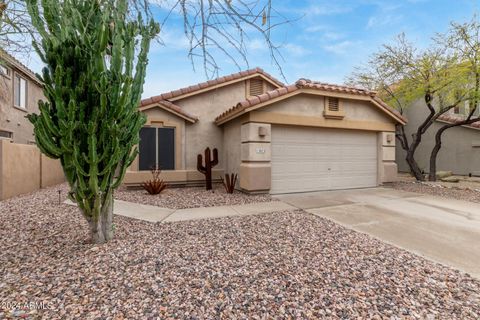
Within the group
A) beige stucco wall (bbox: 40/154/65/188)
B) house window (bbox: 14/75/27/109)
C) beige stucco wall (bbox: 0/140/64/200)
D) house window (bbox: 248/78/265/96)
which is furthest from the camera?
house window (bbox: 14/75/27/109)

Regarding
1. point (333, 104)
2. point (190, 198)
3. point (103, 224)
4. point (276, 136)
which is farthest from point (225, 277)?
point (333, 104)

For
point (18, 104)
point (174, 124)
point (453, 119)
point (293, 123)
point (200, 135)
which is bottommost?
point (200, 135)

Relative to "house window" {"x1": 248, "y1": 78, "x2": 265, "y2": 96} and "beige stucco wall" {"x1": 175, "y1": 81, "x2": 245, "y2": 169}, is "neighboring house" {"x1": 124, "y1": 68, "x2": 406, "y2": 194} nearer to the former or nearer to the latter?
"beige stucco wall" {"x1": 175, "y1": 81, "x2": 245, "y2": 169}

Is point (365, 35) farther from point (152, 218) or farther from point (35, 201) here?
point (35, 201)

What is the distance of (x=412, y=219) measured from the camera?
5770 mm

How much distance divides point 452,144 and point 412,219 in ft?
44.1

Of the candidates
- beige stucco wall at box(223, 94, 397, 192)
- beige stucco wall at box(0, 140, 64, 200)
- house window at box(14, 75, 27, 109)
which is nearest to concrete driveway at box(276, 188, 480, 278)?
beige stucco wall at box(223, 94, 397, 192)

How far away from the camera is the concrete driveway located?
155 inches

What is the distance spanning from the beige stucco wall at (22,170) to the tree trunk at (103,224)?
22.2 feet

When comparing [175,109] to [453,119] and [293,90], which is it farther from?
[453,119]

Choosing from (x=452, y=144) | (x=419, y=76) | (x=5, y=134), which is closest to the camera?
(x=419, y=76)

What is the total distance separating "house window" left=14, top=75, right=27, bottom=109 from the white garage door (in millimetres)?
14187

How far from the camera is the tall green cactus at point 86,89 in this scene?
3.38 m

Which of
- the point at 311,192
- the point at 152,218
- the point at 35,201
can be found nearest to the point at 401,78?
the point at 311,192
